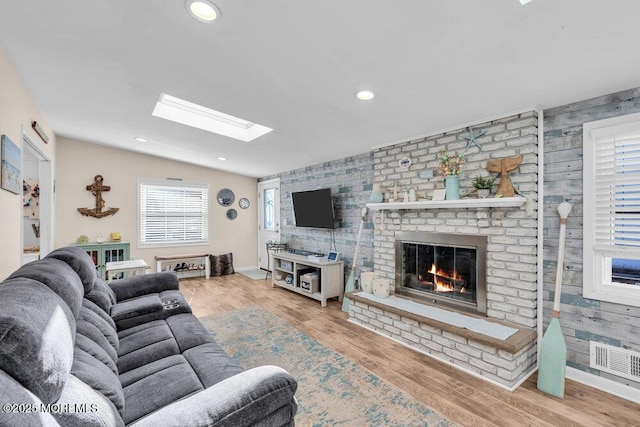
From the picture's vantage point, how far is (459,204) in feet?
9.30

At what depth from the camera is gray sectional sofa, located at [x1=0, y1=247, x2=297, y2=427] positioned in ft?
2.62

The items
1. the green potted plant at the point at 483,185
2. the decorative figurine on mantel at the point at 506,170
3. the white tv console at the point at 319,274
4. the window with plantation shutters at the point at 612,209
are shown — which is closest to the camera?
the window with plantation shutters at the point at 612,209

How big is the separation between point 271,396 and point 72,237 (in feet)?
18.9

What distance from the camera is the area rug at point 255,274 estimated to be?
6.23 metres

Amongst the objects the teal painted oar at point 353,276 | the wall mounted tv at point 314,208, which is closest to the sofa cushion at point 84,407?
the teal painted oar at point 353,276

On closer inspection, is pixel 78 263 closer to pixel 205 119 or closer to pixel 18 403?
pixel 18 403

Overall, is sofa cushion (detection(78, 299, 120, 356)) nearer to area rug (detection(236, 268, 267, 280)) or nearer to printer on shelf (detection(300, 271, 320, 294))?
printer on shelf (detection(300, 271, 320, 294))

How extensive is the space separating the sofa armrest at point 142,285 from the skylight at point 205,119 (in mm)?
1949

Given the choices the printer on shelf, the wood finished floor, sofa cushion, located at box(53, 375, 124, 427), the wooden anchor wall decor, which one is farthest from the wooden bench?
sofa cushion, located at box(53, 375, 124, 427)

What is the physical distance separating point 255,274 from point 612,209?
5788 millimetres

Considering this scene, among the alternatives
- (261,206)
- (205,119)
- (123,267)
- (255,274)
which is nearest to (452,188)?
(205,119)

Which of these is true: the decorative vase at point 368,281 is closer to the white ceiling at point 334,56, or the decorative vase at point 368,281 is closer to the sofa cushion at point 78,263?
the white ceiling at point 334,56

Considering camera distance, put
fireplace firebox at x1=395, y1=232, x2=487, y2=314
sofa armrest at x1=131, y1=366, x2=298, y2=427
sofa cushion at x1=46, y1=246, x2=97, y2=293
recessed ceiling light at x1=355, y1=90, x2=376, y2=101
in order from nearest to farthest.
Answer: sofa armrest at x1=131, y1=366, x2=298, y2=427
sofa cushion at x1=46, y1=246, x2=97, y2=293
recessed ceiling light at x1=355, y1=90, x2=376, y2=101
fireplace firebox at x1=395, y1=232, x2=487, y2=314

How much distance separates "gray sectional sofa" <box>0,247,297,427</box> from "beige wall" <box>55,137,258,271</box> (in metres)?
3.96
